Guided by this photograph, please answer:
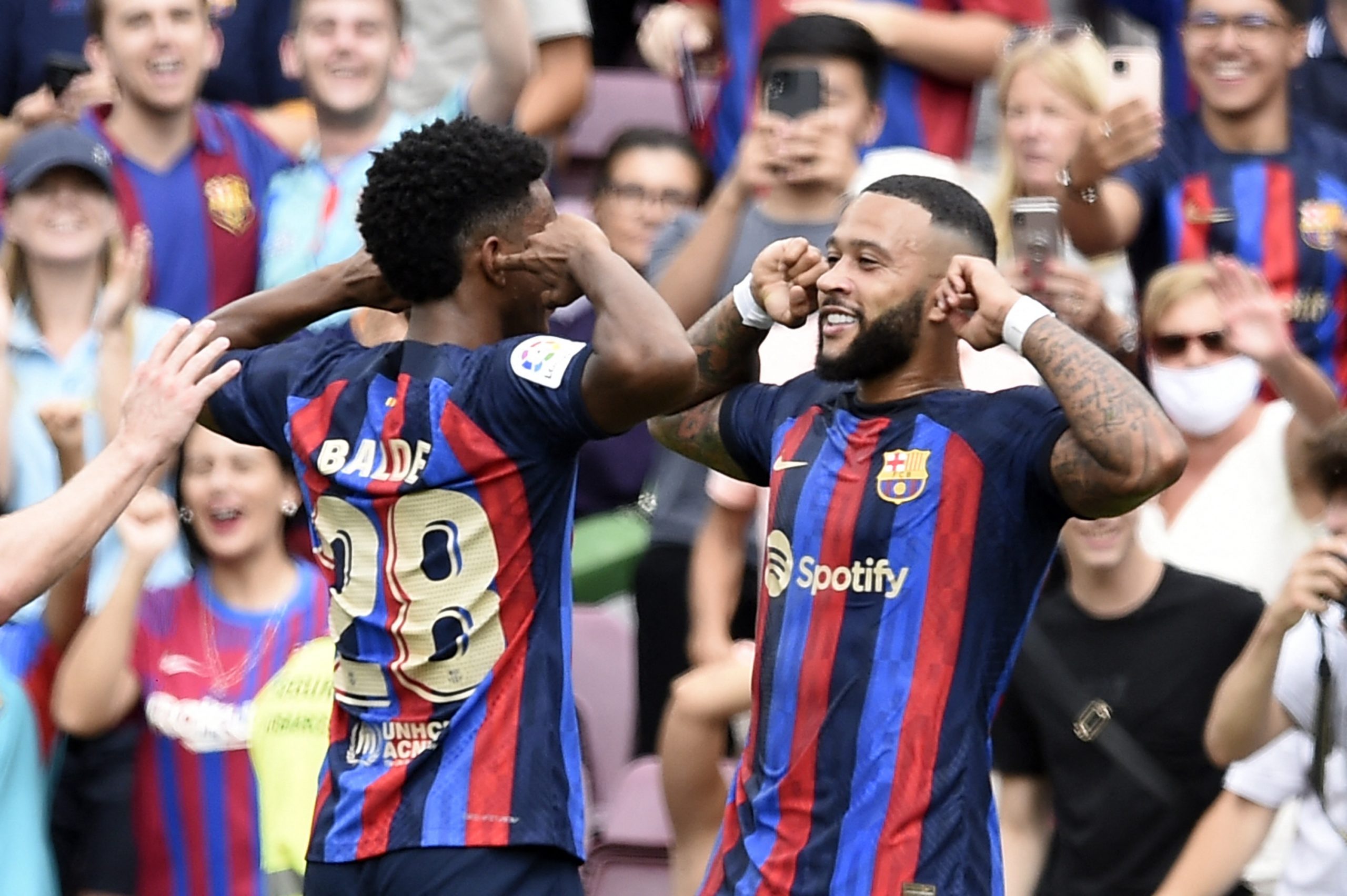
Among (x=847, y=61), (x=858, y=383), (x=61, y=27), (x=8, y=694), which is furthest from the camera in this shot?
(x=61, y=27)

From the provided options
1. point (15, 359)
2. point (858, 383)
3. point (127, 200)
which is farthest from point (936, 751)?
point (127, 200)

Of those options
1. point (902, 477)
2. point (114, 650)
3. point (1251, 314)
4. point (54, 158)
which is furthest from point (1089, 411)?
point (54, 158)

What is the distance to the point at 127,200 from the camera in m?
7.30

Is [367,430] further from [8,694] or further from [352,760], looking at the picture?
[8,694]

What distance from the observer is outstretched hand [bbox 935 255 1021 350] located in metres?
4.27

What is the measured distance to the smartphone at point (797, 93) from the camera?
20.0ft

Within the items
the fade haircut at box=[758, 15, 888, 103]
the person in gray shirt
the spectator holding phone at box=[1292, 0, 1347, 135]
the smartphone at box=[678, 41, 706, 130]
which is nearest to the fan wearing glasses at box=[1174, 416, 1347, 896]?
the person in gray shirt

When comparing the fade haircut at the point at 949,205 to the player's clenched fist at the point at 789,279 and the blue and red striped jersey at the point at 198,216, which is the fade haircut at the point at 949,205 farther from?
the blue and red striped jersey at the point at 198,216

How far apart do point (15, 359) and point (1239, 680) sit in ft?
12.3

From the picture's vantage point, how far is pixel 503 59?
6941 millimetres

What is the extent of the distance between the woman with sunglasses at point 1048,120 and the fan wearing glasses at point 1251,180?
0.50 feet

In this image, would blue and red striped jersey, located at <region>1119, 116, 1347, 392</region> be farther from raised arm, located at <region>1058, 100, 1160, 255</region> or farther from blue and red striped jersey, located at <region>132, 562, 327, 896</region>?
blue and red striped jersey, located at <region>132, 562, 327, 896</region>

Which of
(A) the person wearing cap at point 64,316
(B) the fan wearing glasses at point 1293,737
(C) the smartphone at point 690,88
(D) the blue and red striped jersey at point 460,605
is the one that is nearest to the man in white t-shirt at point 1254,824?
(B) the fan wearing glasses at point 1293,737

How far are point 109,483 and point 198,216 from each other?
10.4 feet
